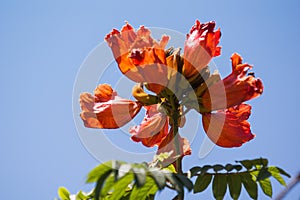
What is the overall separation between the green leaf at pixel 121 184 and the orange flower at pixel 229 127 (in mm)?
675

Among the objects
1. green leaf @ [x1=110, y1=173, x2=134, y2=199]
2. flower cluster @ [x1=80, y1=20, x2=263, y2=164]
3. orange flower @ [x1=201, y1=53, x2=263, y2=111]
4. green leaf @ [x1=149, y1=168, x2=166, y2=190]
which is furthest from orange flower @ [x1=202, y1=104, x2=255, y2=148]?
green leaf @ [x1=149, y1=168, x2=166, y2=190]

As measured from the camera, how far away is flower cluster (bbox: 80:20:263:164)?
6.59ft

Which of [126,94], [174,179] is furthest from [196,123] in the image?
[174,179]

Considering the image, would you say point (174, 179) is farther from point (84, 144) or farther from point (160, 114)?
point (84, 144)

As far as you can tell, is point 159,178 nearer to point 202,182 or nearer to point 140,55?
point 202,182

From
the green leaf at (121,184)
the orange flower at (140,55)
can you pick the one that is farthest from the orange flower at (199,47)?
the green leaf at (121,184)

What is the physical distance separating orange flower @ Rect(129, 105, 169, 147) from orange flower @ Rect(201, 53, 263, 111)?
31cm

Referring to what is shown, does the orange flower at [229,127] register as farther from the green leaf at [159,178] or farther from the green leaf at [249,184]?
the green leaf at [159,178]

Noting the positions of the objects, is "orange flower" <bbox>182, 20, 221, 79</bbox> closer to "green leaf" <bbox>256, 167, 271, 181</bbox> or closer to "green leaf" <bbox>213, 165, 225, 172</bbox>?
"green leaf" <bbox>213, 165, 225, 172</bbox>

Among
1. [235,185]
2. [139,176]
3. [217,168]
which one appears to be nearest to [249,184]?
[235,185]

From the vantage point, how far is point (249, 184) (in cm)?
186

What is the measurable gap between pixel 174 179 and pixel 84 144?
103 centimetres

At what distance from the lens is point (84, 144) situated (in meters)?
2.36

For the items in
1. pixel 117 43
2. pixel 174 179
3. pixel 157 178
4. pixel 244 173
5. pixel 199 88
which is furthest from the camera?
pixel 117 43
